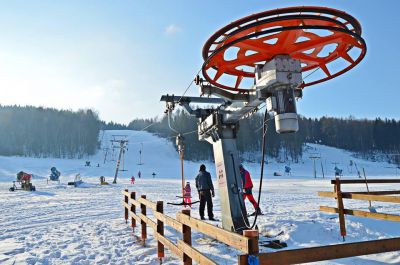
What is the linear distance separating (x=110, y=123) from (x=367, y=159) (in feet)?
405

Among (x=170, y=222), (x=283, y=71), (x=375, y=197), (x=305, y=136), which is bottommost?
(x=170, y=222)

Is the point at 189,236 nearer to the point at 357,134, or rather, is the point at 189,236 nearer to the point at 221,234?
the point at 221,234

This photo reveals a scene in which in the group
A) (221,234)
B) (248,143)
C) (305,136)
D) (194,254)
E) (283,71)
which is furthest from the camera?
(305,136)

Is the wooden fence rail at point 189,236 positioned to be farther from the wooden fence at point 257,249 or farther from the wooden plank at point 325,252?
the wooden plank at point 325,252

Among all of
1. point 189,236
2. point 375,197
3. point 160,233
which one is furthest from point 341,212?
point 189,236

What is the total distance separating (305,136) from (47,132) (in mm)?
89752

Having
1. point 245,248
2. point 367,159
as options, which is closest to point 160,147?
point 367,159

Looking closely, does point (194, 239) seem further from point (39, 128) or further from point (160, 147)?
point (39, 128)

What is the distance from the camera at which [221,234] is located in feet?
10.4

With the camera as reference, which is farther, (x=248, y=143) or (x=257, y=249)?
(x=248, y=143)

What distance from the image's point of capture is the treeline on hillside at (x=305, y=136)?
9375 cm

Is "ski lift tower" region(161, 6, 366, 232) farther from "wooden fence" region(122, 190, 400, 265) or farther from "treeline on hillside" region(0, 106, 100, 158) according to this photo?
"treeline on hillside" region(0, 106, 100, 158)

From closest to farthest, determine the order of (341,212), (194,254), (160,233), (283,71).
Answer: (194,254)
(283,71)
(160,233)
(341,212)

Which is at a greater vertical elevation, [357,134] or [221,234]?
[357,134]
